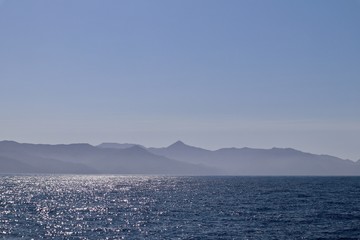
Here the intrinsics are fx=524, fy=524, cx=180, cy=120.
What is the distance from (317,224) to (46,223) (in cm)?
3827

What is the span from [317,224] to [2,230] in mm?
42117

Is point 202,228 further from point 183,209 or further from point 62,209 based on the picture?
point 62,209

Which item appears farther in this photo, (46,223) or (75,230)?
(46,223)

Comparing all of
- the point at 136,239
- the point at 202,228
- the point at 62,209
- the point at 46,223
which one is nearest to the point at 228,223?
the point at 202,228

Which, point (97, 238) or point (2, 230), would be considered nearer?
point (97, 238)

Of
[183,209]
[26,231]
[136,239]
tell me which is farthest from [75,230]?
[183,209]

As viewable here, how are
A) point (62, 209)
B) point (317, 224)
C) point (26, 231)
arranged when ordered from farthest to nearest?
point (62, 209) → point (317, 224) → point (26, 231)

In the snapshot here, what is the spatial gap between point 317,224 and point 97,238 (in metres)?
30.8

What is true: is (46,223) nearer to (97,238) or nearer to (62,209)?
(97,238)

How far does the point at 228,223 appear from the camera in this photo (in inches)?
2916

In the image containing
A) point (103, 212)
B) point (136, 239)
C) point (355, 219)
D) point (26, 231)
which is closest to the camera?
point (136, 239)

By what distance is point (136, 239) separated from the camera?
60719 mm

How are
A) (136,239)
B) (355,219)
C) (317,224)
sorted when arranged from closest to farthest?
1. (136,239)
2. (317,224)
3. (355,219)

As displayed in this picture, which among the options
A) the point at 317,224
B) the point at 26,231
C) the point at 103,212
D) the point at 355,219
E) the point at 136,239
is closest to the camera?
the point at 136,239
